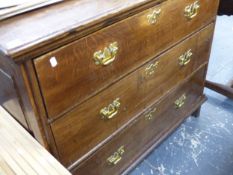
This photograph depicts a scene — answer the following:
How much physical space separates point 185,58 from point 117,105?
1.52 feet

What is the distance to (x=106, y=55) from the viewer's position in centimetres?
85

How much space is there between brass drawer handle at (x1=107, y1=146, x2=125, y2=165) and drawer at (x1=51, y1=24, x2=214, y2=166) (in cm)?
14

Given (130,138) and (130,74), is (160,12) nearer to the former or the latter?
(130,74)

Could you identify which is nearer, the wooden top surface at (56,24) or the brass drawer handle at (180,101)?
the wooden top surface at (56,24)

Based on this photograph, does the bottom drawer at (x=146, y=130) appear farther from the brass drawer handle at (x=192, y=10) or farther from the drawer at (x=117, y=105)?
the brass drawer handle at (x=192, y=10)

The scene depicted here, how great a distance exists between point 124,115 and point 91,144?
0.58ft

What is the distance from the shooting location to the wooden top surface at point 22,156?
756 millimetres

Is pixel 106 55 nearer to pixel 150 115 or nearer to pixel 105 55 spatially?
pixel 105 55

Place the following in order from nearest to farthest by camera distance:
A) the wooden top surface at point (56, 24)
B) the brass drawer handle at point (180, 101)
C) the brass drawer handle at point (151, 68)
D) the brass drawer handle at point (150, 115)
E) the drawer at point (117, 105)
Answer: the wooden top surface at point (56, 24)
the drawer at point (117, 105)
the brass drawer handle at point (151, 68)
the brass drawer handle at point (150, 115)
the brass drawer handle at point (180, 101)

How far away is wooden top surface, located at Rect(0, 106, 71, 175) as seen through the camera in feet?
2.48

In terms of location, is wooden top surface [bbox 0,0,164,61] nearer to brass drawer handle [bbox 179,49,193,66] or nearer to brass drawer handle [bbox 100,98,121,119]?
brass drawer handle [bbox 100,98,121,119]

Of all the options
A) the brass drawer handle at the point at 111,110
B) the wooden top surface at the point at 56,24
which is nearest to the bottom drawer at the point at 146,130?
the brass drawer handle at the point at 111,110

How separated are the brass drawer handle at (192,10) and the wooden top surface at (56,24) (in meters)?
0.27

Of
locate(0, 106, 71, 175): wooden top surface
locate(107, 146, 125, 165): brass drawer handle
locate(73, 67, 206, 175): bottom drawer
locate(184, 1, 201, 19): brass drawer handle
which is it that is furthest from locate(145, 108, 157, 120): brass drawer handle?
locate(0, 106, 71, 175): wooden top surface
